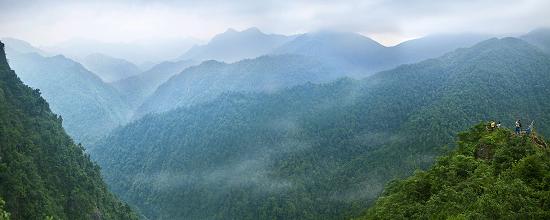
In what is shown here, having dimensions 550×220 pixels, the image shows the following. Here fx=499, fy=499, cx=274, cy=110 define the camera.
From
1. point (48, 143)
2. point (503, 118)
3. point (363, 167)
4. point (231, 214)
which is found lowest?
point (231, 214)

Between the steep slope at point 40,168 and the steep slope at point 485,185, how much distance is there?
5943cm

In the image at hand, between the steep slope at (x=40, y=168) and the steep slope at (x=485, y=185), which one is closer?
the steep slope at (x=485, y=185)

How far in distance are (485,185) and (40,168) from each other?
267ft

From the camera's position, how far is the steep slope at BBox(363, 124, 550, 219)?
99.2ft

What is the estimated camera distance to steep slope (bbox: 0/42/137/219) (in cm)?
7928

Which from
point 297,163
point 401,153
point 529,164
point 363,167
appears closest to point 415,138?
point 401,153

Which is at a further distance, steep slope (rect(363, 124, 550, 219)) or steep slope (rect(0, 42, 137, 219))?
steep slope (rect(0, 42, 137, 219))

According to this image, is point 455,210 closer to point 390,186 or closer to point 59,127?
point 390,186

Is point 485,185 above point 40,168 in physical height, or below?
below

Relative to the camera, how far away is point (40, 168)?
9238 centimetres

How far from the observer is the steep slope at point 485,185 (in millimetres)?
30250

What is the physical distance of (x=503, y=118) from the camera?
16488 centimetres

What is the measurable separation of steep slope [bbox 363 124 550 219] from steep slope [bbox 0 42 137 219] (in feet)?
195

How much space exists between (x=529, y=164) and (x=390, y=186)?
79.4 feet
